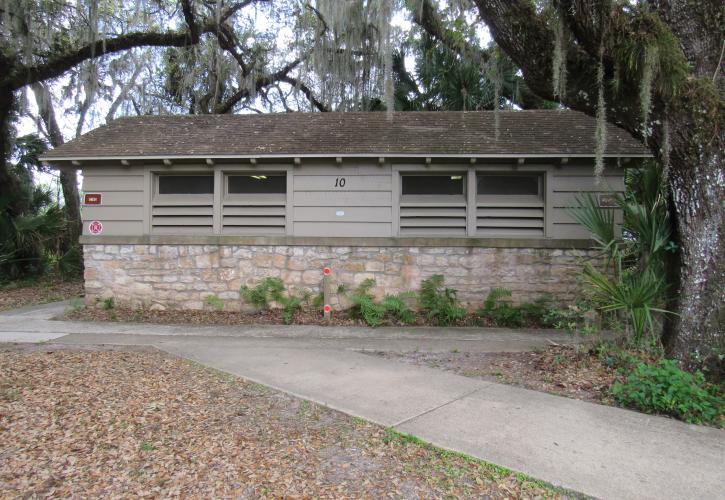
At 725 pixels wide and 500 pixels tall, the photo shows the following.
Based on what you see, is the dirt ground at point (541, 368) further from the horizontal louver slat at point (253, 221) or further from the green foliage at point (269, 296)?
the horizontal louver slat at point (253, 221)

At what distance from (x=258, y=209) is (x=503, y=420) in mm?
6137

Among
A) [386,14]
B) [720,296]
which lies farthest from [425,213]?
[720,296]

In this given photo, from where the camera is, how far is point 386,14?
8383 mm

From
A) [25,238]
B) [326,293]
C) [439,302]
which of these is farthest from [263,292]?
[25,238]

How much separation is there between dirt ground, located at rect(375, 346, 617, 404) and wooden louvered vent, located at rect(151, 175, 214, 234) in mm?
4621

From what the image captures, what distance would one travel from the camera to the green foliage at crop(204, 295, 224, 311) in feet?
27.7

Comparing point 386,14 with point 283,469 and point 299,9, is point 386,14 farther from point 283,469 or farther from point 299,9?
point 283,469

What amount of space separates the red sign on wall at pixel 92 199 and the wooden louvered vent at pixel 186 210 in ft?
3.43

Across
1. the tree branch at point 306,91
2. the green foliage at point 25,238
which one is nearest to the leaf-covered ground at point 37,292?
the green foliage at point 25,238

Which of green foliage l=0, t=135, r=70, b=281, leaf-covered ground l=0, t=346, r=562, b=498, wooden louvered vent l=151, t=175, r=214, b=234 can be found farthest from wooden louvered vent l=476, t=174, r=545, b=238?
green foliage l=0, t=135, r=70, b=281

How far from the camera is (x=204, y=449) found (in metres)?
3.28

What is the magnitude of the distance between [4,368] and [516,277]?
7542 millimetres

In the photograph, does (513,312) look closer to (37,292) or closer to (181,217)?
(181,217)

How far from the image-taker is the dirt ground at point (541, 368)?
466 cm
